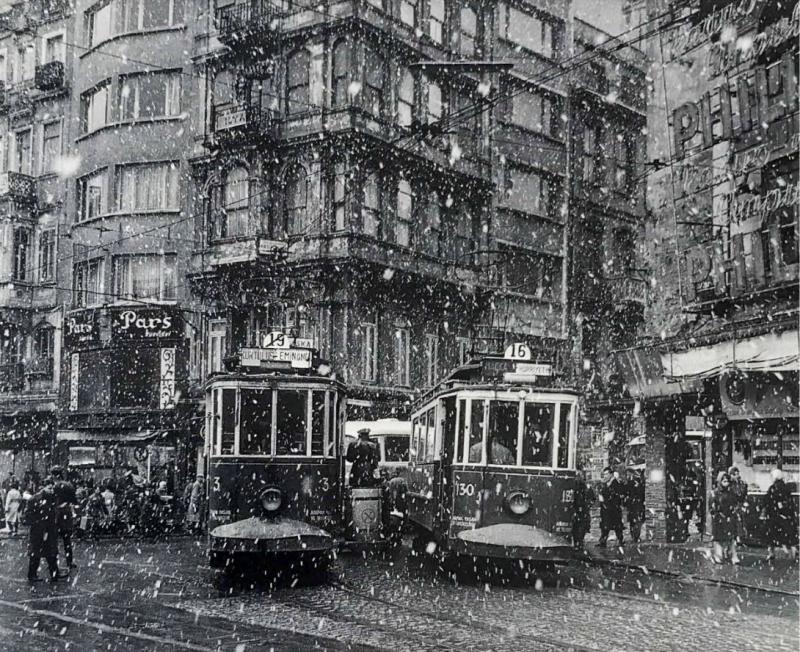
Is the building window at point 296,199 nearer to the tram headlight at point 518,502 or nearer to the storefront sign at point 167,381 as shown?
the storefront sign at point 167,381

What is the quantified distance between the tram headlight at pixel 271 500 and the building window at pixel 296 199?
17.7m

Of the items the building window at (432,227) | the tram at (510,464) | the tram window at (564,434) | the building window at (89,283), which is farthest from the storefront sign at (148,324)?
the tram window at (564,434)

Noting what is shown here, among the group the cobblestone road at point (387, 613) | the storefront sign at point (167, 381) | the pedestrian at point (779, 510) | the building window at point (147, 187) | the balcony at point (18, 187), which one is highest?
the balcony at point (18, 187)

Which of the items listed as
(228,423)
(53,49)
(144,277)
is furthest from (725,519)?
(53,49)

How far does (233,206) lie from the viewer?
108 feet

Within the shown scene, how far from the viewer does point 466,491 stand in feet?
50.2

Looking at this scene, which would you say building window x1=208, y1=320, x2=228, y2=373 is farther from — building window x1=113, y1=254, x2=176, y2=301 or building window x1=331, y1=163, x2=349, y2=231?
building window x1=331, y1=163, x2=349, y2=231

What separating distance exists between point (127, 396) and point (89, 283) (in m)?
4.47

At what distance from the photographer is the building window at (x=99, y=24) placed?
3588 centimetres

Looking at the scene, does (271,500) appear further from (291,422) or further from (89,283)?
(89,283)

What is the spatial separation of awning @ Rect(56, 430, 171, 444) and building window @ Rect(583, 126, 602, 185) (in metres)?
19.1

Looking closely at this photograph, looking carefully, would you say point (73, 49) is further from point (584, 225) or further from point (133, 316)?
point (584, 225)

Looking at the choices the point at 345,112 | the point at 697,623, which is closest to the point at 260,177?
the point at 345,112

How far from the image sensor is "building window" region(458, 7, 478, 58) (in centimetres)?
3528
